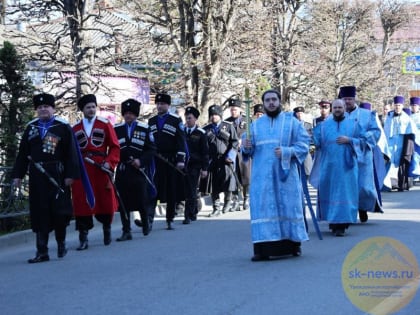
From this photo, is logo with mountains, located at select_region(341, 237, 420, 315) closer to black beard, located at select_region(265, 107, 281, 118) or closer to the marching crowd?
the marching crowd

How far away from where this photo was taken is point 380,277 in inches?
343

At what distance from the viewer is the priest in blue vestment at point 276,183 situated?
10422mm

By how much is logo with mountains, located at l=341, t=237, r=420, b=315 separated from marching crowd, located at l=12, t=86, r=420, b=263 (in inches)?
34.1

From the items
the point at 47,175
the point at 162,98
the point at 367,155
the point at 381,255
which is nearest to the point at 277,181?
the point at 381,255

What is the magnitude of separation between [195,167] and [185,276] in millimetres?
7138

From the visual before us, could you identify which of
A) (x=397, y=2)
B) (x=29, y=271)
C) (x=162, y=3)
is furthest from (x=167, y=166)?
(x=397, y=2)

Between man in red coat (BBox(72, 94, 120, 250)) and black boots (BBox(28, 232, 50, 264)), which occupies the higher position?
man in red coat (BBox(72, 94, 120, 250))

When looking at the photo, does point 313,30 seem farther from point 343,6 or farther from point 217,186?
point 217,186

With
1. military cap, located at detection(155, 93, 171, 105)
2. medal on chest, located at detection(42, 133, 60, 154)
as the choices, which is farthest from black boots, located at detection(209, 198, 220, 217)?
medal on chest, located at detection(42, 133, 60, 154)

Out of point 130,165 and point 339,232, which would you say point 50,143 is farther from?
point 339,232

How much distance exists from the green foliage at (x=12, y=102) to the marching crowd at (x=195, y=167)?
195 centimetres

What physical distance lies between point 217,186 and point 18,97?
443 cm

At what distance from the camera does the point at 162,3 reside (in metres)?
23.8

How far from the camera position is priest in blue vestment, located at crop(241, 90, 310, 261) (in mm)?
10422
